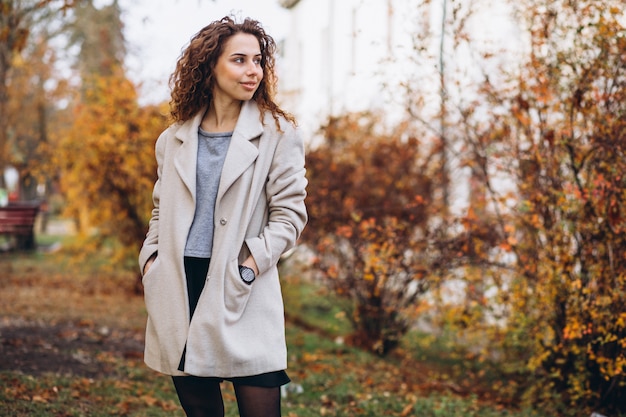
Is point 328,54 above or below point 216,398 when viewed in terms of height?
above

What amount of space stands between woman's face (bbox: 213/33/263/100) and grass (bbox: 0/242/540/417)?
2.43 meters

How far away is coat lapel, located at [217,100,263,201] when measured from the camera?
2.69 meters

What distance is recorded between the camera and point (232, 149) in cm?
273

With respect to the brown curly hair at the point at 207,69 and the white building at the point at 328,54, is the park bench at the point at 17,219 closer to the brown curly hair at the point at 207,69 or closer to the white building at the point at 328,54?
the white building at the point at 328,54

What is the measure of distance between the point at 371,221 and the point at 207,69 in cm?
343

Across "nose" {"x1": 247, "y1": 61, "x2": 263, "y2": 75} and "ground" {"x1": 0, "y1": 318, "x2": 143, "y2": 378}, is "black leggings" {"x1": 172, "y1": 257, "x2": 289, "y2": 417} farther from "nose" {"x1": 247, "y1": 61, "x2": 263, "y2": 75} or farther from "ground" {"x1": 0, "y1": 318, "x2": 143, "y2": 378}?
"ground" {"x1": 0, "y1": 318, "x2": 143, "y2": 378}

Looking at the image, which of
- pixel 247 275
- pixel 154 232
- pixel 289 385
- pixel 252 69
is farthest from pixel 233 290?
pixel 289 385

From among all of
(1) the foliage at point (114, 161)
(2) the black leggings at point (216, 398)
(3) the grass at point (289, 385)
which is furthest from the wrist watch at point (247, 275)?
(1) the foliage at point (114, 161)

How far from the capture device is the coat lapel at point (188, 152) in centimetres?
273

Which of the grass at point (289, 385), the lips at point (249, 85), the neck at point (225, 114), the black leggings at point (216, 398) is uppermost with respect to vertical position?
the lips at point (249, 85)

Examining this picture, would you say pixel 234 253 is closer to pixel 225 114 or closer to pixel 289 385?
pixel 225 114

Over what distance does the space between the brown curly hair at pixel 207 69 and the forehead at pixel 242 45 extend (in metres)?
0.02

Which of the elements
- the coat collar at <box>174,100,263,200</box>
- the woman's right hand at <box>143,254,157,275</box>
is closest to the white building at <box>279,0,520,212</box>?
the coat collar at <box>174,100,263,200</box>

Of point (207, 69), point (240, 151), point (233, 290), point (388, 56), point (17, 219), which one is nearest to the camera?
point (233, 290)
